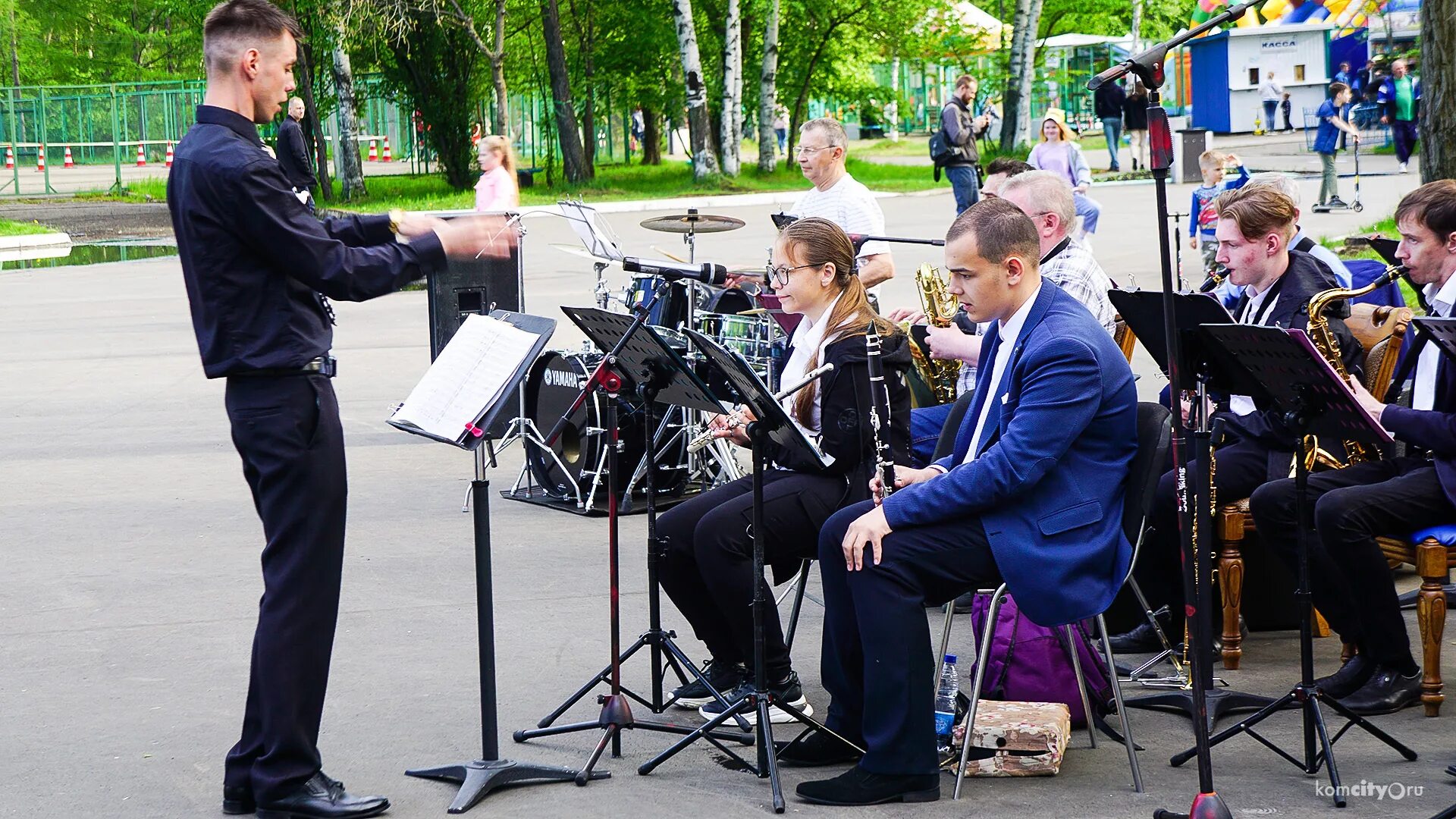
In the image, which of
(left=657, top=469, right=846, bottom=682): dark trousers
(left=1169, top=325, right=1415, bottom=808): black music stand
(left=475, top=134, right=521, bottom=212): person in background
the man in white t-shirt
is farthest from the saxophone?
(left=475, top=134, right=521, bottom=212): person in background

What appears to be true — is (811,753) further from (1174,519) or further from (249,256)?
(249,256)

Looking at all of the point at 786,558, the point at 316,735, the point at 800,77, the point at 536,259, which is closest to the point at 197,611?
the point at 316,735

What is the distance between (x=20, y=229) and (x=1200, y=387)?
2397cm

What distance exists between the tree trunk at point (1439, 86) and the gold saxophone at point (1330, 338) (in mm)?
5451

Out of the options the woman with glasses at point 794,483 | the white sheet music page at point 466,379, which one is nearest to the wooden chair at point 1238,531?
the woman with glasses at point 794,483

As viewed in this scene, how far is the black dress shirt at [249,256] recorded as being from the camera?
4000 mm

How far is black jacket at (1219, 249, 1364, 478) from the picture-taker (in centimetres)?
536

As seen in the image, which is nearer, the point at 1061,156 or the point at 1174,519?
the point at 1174,519

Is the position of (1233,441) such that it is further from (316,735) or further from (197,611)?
(197,611)

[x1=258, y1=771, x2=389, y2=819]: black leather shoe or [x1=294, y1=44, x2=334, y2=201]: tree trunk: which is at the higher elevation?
[x1=294, y1=44, x2=334, y2=201]: tree trunk

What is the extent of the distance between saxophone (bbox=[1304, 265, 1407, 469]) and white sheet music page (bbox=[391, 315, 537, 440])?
2.79 meters

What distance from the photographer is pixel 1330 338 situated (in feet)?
17.3

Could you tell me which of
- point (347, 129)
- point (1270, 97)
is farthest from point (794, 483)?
point (1270, 97)

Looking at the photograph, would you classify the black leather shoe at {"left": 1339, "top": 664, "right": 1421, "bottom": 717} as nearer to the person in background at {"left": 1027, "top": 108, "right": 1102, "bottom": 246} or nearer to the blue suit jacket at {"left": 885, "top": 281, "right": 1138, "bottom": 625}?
the blue suit jacket at {"left": 885, "top": 281, "right": 1138, "bottom": 625}
